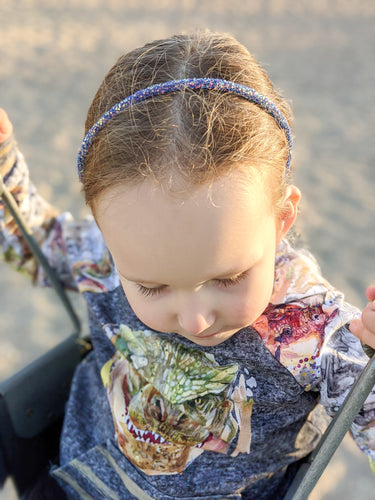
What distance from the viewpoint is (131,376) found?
1023 mm

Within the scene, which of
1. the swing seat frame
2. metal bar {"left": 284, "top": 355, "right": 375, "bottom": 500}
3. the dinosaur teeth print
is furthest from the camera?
the swing seat frame

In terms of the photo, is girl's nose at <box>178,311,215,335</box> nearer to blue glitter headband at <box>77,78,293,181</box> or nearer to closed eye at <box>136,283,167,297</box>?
closed eye at <box>136,283,167,297</box>

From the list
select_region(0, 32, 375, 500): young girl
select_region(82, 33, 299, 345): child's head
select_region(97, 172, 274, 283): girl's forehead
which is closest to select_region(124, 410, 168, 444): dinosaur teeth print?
select_region(0, 32, 375, 500): young girl

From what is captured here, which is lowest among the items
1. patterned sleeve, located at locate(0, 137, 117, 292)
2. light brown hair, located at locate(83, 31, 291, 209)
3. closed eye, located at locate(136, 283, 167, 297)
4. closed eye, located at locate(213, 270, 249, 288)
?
patterned sleeve, located at locate(0, 137, 117, 292)

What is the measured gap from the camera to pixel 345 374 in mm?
855

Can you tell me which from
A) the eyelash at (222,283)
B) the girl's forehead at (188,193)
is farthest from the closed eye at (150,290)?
the girl's forehead at (188,193)

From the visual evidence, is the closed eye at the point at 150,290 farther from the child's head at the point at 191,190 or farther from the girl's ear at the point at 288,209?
the girl's ear at the point at 288,209

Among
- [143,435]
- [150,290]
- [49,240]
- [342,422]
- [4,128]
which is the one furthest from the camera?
[49,240]

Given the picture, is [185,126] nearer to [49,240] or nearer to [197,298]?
[197,298]

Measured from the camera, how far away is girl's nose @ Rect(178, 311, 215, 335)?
768 millimetres

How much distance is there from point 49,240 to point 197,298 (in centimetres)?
54

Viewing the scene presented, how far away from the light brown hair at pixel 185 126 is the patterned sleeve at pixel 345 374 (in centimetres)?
24

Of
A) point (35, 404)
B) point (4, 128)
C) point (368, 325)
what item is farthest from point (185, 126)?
→ point (35, 404)

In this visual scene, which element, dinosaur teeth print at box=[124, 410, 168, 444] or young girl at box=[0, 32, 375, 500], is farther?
dinosaur teeth print at box=[124, 410, 168, 444]
